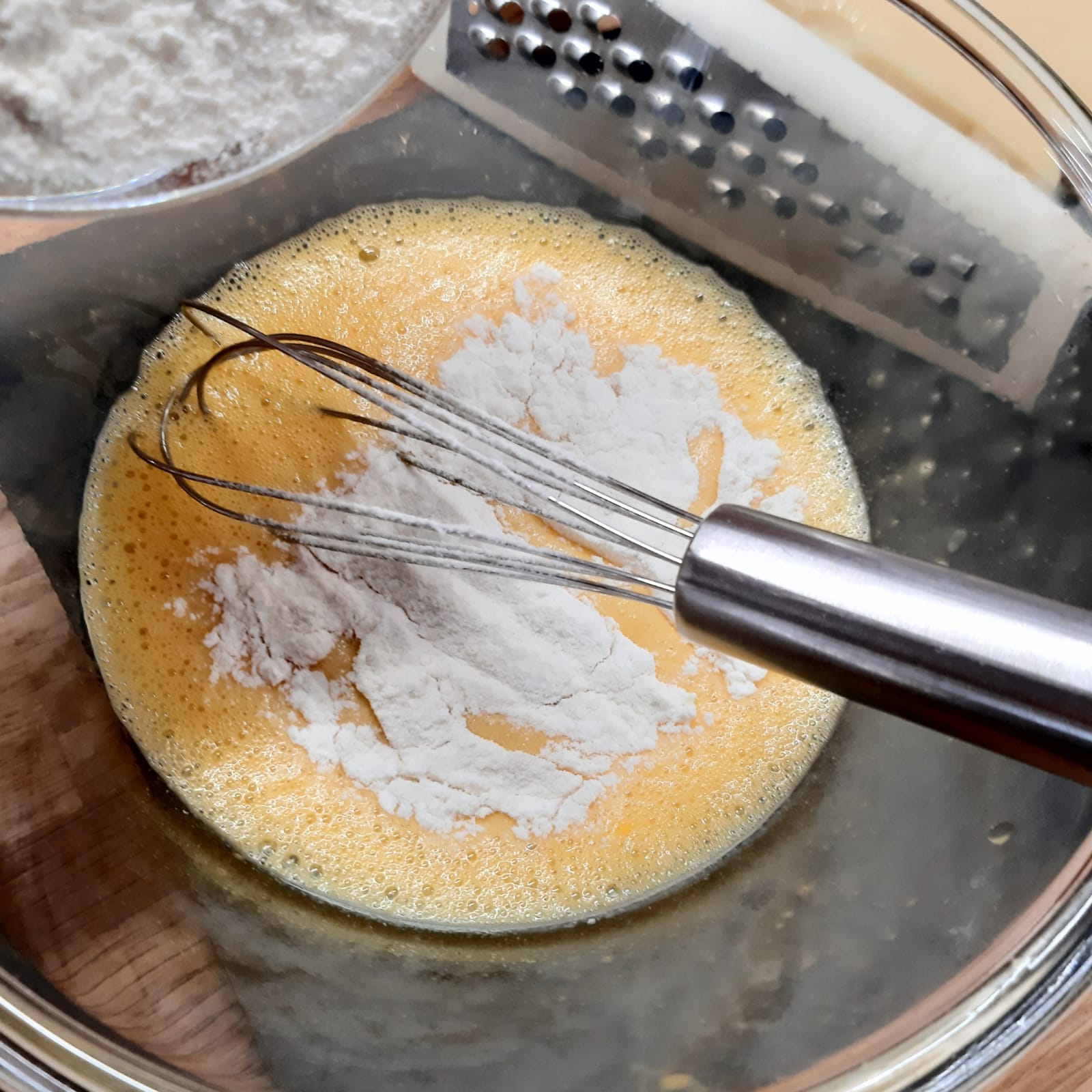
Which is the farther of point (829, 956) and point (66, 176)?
point (829, 956)

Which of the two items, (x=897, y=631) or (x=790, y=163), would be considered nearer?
(x=897, y=631)

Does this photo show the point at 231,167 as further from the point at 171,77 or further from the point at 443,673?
the point at 443,673

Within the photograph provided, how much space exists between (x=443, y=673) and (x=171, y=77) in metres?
0.28

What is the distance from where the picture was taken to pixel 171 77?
300mm

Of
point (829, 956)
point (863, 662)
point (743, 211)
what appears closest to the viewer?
point (863, 662)

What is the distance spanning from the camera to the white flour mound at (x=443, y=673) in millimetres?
460

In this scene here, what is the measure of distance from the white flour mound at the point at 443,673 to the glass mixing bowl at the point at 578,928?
7 cm

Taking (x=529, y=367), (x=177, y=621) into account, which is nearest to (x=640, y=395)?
(x=529, y=367)

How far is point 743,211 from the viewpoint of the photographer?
53 centimetres

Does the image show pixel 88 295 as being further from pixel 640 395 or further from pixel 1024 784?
pixel 1024 784

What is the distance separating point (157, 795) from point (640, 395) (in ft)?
1.09

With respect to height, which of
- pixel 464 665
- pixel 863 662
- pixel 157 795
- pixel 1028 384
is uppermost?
pixel 1028 384

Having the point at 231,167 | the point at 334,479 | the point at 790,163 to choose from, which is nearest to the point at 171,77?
the point at 231,167

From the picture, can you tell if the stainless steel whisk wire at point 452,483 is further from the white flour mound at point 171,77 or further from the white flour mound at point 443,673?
the white flour mound at point 171,77
